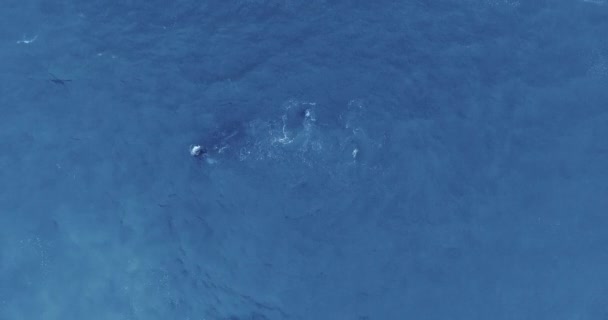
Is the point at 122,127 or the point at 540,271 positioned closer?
the point at 540,271

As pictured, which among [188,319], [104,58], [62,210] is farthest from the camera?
[104,58]

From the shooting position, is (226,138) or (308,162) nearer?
(308,162)

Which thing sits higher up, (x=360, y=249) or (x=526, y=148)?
(x=526, y=148)

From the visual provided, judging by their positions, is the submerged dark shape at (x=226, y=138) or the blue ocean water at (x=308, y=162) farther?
the submerged dark shape at (x=226, y=138)

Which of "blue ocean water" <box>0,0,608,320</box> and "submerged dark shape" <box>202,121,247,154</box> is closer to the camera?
"blue ocean water" <box>0,0,608,320</box>

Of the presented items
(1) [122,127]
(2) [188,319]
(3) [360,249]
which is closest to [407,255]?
(3) [360,249]

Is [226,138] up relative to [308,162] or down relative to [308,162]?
down

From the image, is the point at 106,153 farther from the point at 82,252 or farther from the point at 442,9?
the point at 442,9

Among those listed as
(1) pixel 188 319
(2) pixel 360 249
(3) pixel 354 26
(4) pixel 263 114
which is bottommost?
(1) pixel 188 319
